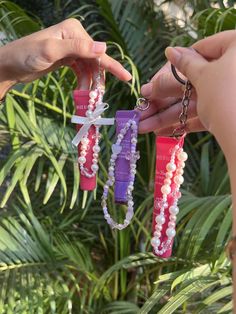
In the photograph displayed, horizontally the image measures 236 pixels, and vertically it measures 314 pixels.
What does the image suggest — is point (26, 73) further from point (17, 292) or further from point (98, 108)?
point (17, 292)

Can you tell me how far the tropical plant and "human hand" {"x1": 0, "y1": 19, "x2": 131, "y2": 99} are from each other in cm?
41

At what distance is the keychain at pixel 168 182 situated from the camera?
0.63 metres

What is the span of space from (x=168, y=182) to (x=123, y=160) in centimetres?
9

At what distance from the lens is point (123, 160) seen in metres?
0.71

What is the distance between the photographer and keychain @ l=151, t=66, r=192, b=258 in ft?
2.08

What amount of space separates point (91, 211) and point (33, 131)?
42 centimetres

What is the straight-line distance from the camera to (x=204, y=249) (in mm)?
1197

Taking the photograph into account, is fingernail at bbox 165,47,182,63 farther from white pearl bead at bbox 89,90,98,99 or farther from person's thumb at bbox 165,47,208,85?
white pearl bead at bbox 89,90,98,99

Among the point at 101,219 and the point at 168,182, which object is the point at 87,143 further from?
the point at 101,219

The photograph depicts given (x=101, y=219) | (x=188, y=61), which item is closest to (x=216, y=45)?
(x=188, y=61)

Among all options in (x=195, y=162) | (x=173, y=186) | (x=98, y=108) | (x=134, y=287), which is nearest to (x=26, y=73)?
(x=98, y=108)

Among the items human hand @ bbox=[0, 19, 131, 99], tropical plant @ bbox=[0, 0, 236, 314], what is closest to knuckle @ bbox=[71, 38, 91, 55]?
human hand @ bbox=[0, 19, 131, 99]

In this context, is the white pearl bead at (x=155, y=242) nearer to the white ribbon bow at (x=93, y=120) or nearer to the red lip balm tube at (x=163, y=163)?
the red lip balm tube at (x=163, y=163)

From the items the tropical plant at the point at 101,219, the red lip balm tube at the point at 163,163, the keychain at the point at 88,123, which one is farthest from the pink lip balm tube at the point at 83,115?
the tropical plant at the point at 101,219
